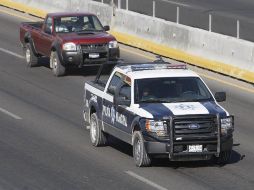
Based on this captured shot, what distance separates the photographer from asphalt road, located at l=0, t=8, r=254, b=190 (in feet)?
55.6

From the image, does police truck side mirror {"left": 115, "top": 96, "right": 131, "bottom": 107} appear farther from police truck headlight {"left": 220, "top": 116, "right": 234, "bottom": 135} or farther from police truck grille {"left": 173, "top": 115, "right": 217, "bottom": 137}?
police truck headlight {"left": 220, "top": 116, "right": 234, "bottom": 135}

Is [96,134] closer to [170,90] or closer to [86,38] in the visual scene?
[170,90]

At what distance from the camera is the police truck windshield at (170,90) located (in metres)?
18.4

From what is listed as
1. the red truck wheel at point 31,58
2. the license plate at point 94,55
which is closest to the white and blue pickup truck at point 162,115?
the license plate at point 94,55

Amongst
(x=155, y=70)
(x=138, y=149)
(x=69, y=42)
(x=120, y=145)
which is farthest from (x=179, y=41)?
(x=138, y=149)

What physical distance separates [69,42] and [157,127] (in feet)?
39.7

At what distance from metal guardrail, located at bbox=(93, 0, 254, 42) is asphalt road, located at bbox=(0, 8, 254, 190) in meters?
1.53

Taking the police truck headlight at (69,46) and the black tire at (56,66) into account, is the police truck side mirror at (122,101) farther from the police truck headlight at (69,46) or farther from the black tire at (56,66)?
the black tire at (56,66)

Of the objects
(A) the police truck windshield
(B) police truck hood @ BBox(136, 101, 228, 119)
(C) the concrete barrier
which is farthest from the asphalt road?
(A) the police truck windshield

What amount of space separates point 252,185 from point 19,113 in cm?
874

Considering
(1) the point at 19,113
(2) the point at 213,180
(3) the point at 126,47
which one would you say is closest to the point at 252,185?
(2) the point at 213,180

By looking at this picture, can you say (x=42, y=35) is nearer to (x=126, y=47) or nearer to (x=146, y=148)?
(x=126, y=47)

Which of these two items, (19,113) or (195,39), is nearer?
(19,113)

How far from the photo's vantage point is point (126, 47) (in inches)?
1344
